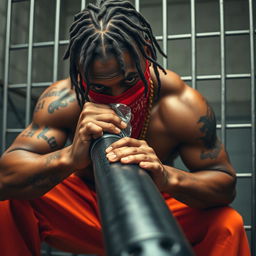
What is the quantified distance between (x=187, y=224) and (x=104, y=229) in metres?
0.80

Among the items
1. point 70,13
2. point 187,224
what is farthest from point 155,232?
point 70,13

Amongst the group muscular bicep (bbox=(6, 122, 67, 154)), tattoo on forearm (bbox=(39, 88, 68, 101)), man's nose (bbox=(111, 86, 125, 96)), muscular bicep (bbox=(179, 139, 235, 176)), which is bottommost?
muscular bicep (bbox=(179, 139, 235, 176))

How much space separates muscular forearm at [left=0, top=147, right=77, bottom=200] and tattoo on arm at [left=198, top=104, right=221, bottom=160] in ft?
1.46

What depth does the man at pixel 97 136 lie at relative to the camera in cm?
77

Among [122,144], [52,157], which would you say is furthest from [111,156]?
[52,157]

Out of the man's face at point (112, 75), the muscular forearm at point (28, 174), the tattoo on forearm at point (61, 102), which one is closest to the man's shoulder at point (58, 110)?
the tattoo on forearm at point (61, 102)

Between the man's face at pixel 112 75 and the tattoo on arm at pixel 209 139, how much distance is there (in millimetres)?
345

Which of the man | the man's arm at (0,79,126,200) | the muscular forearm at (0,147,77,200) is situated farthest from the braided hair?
the muscular forearm at (0,147,77,200)

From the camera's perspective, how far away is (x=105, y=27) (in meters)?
0.79

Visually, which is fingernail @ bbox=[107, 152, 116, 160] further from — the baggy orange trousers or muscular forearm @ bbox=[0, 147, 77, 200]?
the baggy orange trousers

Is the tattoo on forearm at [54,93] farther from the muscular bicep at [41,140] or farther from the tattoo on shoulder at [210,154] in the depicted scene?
the tattoo on shoulder at [210,154]

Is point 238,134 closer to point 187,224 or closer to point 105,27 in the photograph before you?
point 187,224

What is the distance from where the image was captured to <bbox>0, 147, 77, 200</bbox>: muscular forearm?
2.90ft

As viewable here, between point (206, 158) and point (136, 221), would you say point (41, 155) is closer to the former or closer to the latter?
point (206, 158)
